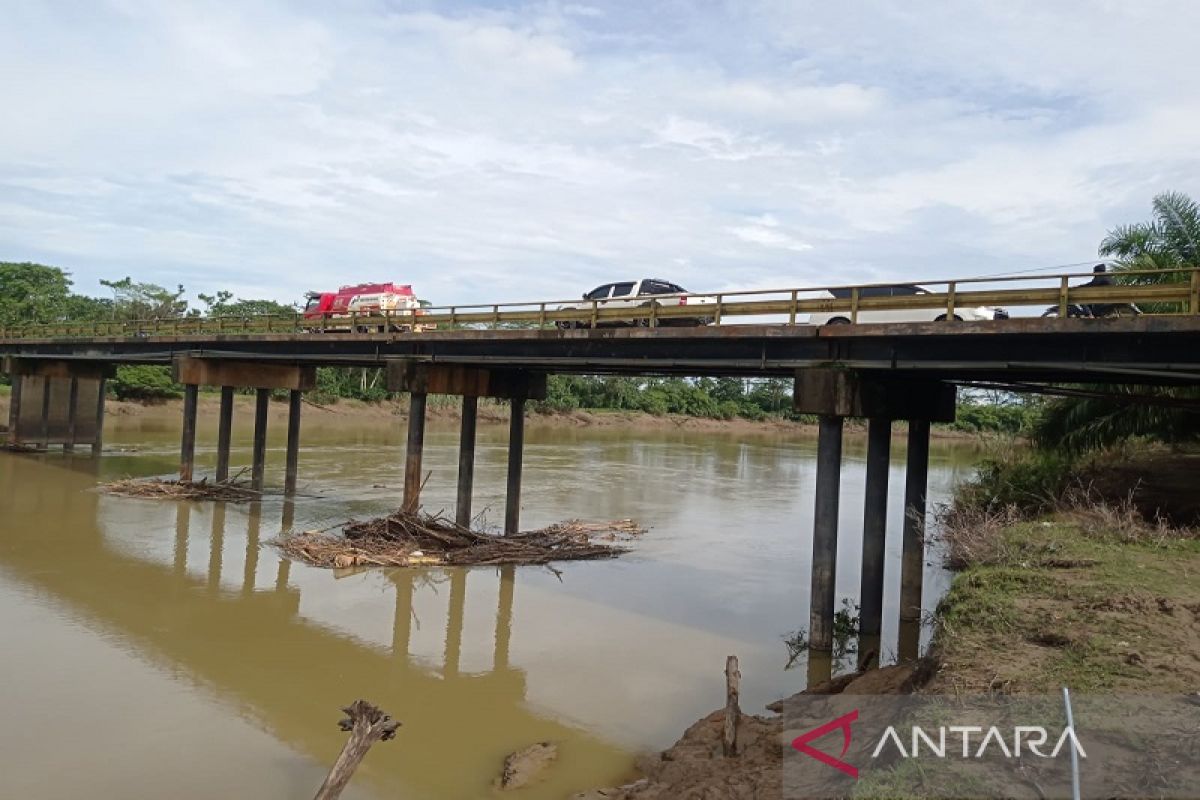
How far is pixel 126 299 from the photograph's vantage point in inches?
3327

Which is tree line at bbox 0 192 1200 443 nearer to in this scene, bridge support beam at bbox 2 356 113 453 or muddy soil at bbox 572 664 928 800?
muddy soil at bbox 572 664 928 800

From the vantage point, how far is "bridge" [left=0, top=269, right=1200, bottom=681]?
12180mm

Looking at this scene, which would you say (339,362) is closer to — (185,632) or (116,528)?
(116,528)

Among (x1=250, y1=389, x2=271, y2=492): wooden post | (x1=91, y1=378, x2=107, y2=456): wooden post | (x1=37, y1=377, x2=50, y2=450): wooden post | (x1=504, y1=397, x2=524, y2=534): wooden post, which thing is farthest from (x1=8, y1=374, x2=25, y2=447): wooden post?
(x1=504, y1=397, x2=524, y2=534): wooden post

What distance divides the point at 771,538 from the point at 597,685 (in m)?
14.9

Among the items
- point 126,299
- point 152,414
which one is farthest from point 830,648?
point 126,299

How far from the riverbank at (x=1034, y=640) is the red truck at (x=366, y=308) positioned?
15.5 m

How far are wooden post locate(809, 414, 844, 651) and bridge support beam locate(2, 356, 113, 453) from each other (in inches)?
1514

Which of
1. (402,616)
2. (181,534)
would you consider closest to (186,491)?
(181,534)

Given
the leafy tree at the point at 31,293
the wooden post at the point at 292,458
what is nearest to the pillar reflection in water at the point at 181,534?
the wooden post at the point at 292,458

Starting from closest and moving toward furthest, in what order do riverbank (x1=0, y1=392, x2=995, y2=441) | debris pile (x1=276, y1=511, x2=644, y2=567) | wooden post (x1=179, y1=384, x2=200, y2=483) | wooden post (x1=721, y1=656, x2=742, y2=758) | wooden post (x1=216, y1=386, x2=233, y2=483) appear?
wooden post (x1=721, y1=656, x2=742, y2=758) < debris pile (x1=276, y1=511, x2=644, y2=567) < wooden post (x1=179, y1=384, x2=200, y2=483) < wooden post (x1=216, y1=386, x2=233, y2=483) < riverbank (x1=0, y1=392, x2=995, y2=441)

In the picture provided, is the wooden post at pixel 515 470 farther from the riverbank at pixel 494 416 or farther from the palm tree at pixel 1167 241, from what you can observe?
the riverbank at pixel 494 416

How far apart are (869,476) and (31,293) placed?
A: 78.2 m

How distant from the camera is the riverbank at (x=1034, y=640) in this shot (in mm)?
8055
